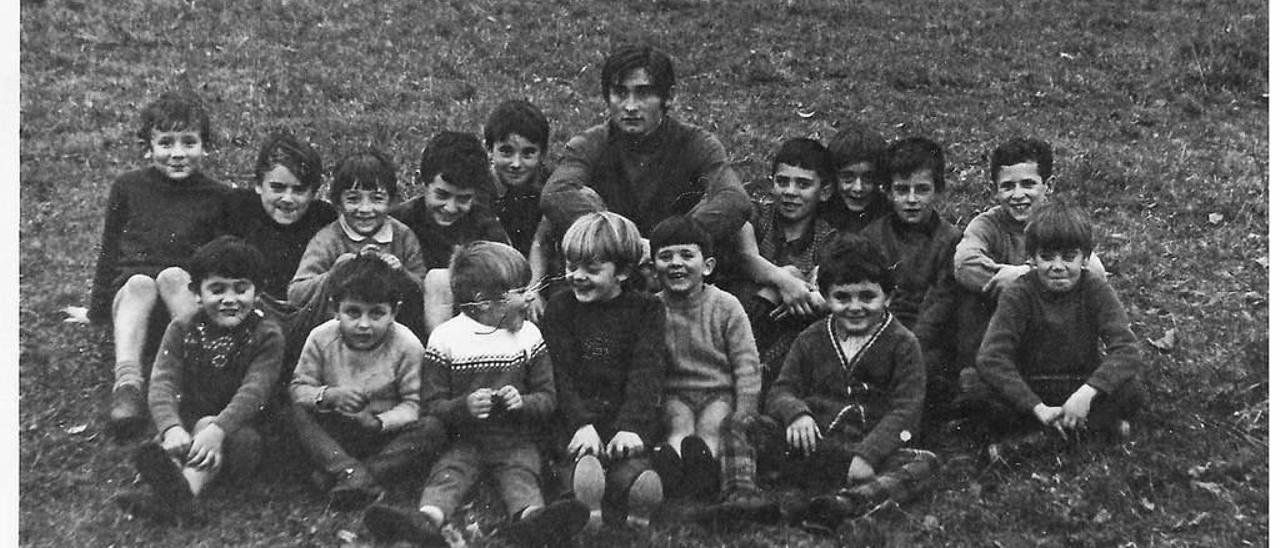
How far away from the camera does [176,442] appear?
4.21 m

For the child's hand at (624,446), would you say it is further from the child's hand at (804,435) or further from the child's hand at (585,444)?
the child's hand at (804,435)

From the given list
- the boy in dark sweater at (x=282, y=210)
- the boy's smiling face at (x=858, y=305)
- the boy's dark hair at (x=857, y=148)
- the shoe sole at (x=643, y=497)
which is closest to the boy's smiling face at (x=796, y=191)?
the boy's dark hair at (x=857, y=148)

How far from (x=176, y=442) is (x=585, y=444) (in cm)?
137

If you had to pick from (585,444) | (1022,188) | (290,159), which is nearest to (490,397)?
(585,444)

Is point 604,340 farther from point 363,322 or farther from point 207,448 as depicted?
point 207,448

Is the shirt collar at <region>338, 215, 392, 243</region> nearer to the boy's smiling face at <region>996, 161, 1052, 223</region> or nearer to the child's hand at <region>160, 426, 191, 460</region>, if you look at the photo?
the child's hand at <region>160, 426, 191, 460</region>

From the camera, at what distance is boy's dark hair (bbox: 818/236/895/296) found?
171 inches

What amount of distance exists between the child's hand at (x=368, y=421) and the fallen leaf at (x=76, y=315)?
5.39 ft

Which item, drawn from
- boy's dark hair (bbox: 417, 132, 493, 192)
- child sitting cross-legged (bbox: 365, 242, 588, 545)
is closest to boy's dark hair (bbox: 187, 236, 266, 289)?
child sitting cross-legged (bbox: 365, 242, 588, 545)

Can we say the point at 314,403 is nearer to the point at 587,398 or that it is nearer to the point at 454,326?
the point at 454,326

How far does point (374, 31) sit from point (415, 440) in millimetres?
3868

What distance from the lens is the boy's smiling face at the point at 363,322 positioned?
4.34 metres

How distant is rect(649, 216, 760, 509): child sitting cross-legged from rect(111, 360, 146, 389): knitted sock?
76.0 inches

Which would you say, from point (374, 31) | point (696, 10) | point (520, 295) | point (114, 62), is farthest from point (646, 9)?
point (520, 295)
